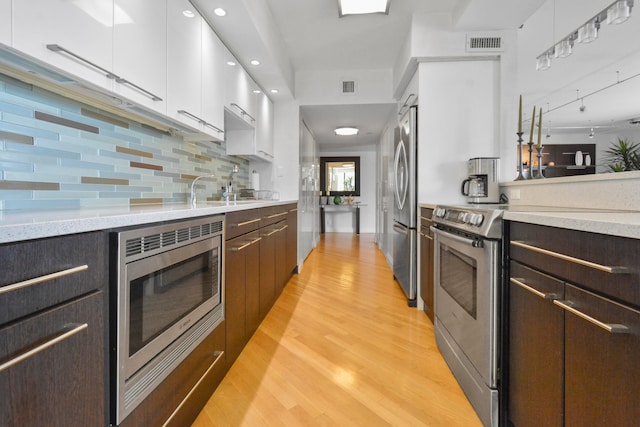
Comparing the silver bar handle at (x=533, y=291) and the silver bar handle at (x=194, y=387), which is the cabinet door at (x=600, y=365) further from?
the silver bar handle at (x=194, y=387)

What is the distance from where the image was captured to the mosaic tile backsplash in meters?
1.13

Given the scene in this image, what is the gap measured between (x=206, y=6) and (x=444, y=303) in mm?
2468

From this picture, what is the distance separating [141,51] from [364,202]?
7.50 m

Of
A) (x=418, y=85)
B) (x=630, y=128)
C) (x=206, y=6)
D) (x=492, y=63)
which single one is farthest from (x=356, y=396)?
(x=630, y=128)

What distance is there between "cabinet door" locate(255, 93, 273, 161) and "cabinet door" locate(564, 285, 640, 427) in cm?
296

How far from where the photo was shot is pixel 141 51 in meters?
1.43

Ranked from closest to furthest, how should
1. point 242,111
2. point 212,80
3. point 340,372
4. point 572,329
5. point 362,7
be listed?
1. point 572,329
2. point 340,372
3. point 212,80
4. point 362,7
5. point 242,111

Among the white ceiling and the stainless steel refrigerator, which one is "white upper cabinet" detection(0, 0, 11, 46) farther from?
the stainless steel refrigerator

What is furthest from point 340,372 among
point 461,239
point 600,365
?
point 600,365

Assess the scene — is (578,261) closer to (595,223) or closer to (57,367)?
(595,223)

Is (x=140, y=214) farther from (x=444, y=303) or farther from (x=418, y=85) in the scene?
(x=418, y=85)

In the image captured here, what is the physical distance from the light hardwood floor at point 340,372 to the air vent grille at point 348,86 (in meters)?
2.71

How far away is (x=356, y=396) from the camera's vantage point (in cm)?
153

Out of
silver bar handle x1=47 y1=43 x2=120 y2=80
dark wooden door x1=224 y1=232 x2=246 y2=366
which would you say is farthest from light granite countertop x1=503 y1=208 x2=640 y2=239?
silver bar handle x1=47 y1=43 x2=120 y2=80
